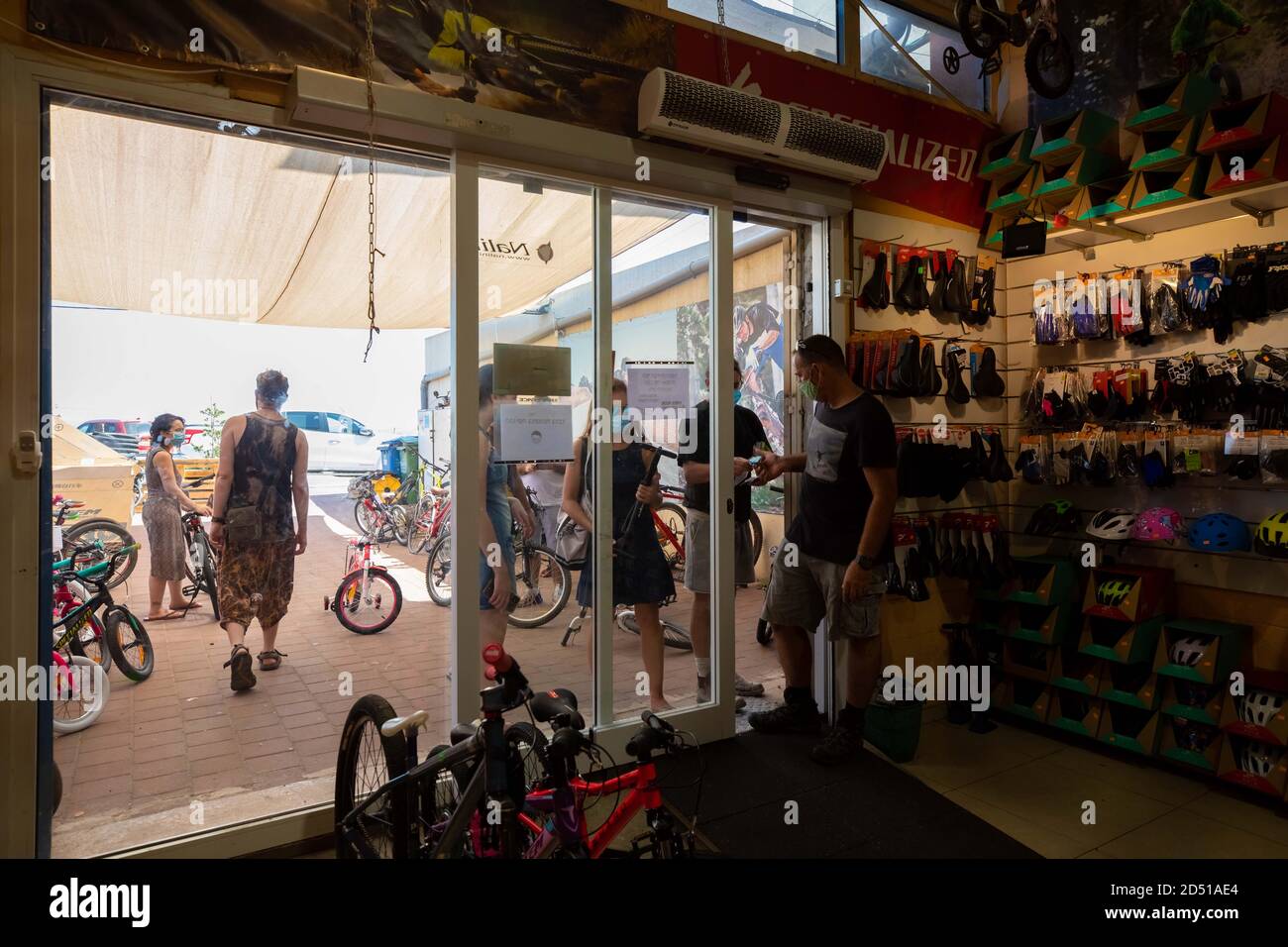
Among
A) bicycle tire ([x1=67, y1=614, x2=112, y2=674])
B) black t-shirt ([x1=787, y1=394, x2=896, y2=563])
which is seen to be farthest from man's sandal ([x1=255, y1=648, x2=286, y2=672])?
black t-shirt ([x1=787, y1=394, x2=896, y2=563])

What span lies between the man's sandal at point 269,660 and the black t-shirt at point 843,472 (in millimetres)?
2263

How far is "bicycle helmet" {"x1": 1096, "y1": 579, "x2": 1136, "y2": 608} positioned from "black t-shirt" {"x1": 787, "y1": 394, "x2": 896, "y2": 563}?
3.60ft

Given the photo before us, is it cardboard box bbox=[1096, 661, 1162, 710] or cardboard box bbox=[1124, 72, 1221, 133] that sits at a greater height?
cardboard box bbox=[1124, 72, 1221, 133]

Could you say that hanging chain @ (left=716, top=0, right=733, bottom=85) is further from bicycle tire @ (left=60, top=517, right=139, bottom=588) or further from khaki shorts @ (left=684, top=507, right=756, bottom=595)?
bicycle tire @ (left=60, top=517, right=139, bottom=588)

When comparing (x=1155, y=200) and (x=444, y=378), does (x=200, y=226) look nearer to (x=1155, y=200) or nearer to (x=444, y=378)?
(x=444, y=378)

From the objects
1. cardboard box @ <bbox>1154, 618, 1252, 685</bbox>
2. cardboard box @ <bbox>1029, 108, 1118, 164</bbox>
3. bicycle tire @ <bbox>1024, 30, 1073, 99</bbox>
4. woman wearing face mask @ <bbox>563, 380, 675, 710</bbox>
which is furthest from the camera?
cardboard box @ <bbox>1029, 108, 1118, 164</bbox>

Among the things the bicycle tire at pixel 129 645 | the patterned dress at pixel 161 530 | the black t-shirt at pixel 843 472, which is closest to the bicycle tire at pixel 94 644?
the bicycle tire at pixel 129 645

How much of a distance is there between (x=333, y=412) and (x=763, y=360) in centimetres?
377

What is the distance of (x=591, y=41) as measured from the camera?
2959 mm

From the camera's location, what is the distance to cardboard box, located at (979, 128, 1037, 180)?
12.7ft

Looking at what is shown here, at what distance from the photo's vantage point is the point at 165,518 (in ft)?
8.79

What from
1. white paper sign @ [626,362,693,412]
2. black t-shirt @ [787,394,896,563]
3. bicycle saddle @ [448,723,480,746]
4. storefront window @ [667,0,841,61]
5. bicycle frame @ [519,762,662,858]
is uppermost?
storefront window @ [667,0,841,61]

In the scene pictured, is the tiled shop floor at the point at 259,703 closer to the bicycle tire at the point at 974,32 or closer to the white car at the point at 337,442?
the white car at the point at 337,442

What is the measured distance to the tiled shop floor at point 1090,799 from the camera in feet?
8.91
